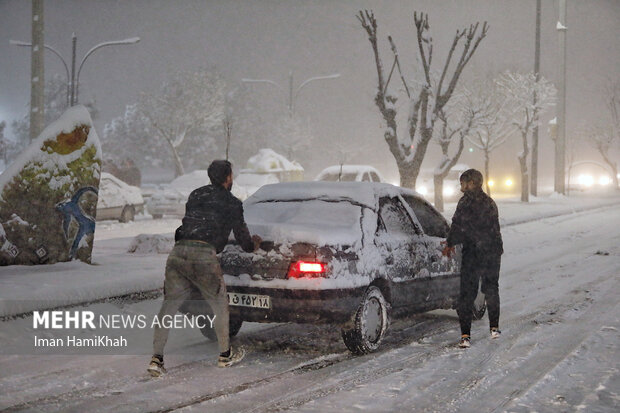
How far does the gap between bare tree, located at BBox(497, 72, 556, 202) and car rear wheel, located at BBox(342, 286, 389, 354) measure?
31343 mm

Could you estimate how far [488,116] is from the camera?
1503 inches

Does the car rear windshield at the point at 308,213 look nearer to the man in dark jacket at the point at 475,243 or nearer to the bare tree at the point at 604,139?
the man in dark jacket at the point at 475,243

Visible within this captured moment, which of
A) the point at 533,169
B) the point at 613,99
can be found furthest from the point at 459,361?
the point at 613,99

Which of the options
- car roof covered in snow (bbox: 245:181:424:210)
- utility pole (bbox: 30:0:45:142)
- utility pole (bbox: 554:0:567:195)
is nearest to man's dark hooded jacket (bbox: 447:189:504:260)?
car roof covered in snow (bbox: 245:181:424:210)

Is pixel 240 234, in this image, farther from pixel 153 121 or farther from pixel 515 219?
pixel 153 121

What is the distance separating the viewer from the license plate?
20.4 feet

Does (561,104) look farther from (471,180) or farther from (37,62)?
(471,180)

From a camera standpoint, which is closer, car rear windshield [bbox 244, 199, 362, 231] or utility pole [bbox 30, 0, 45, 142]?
car rear windshield [bbox 244, 199, 362, 231]

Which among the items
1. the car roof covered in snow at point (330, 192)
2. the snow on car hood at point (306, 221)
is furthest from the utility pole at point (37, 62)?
the snow on car hood at point (306, 221)

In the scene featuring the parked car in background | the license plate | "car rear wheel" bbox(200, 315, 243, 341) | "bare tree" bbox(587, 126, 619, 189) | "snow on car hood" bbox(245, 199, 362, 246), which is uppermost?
"bare tree" bbox(587, 126, 619, 189)

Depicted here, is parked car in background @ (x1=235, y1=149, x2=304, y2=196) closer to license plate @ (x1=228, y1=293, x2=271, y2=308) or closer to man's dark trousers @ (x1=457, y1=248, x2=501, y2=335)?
man's dark trousers @ (x1=457, y1=248, x2=501, y2=335)

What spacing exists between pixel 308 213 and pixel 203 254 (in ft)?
5.14

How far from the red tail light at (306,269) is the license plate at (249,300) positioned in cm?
31

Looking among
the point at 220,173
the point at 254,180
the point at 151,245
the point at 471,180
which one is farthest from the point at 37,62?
the point at 254,180
